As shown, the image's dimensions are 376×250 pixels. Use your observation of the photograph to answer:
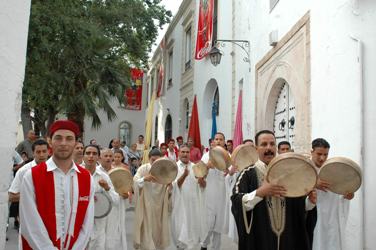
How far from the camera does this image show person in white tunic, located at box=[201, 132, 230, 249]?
23.4 ft

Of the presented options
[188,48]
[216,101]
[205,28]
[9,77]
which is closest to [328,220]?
[9,77]

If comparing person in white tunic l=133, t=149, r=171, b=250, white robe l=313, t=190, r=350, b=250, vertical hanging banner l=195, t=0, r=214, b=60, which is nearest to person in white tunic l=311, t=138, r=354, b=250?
white robe l=313, t=190, r=350, b=250

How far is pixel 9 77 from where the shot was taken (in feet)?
9.04

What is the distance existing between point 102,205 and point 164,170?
1.62 meters

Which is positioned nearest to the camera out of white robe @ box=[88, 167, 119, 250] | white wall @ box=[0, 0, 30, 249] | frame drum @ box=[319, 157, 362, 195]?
white wall @ box=[0, 0, 30, 249]

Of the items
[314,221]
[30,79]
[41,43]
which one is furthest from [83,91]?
[314,221]

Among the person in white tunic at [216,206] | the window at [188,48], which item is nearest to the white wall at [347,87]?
the person in white tunic at [216,206]

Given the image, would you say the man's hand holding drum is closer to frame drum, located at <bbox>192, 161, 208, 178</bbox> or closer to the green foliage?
frame drum, located at <bbox>192, 161, 208, 178</bbox>

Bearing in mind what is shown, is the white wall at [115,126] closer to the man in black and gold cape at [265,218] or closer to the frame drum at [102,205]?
the frame drum at [102,205]

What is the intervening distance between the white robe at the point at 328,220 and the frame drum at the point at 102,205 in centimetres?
233

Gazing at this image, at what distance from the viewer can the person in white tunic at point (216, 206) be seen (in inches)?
281

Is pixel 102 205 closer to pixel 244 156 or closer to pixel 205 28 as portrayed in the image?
pixel 244 156

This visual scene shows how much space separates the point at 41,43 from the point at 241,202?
20.8ft

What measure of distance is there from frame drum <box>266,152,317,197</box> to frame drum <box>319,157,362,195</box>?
2.41ft
